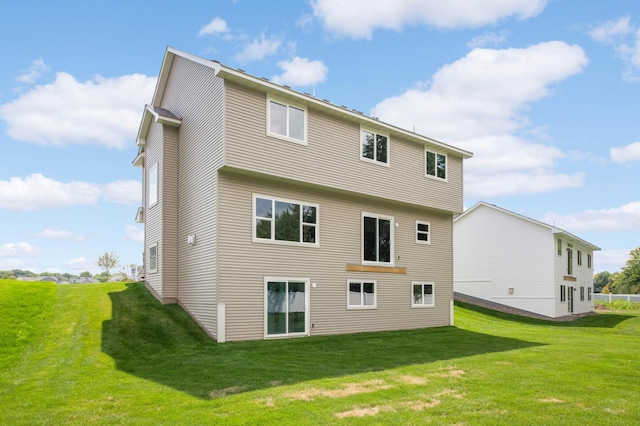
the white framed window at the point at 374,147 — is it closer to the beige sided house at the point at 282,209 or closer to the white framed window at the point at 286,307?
the beige sided house at the point at 282,209

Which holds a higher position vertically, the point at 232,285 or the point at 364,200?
the point at 364,200

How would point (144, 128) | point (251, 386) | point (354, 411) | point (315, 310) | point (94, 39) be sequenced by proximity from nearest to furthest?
1. point (354, 411)
2. point (251, 386)
3. point (315, 310)
4. point (94, 39)
5. point (144, 128)

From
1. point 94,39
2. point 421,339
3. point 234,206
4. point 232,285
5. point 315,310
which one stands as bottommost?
point 421,339

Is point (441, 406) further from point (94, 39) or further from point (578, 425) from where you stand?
point (94, 39)

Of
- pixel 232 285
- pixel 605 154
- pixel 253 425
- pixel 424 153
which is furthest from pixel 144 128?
pixel 605 154

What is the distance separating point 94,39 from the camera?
16391mm

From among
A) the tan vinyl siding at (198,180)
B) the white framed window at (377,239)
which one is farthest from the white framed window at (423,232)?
the tan vinyl siding at (198,180)

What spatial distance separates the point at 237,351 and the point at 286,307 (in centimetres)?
295

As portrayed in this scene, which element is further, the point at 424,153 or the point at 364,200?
the point at 424,153

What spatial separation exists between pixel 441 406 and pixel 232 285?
7808mm

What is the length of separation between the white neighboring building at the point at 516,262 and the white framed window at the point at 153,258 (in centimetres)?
2196

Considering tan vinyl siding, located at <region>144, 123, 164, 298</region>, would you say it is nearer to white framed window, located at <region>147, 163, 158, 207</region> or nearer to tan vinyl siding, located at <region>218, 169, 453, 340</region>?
white framed window, located at <region>147, 163, 158, 207</region>

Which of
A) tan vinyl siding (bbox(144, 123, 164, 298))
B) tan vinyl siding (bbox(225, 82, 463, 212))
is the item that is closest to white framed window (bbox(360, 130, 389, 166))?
tan vinyl siding (bbox(225, 82, 463, 212))

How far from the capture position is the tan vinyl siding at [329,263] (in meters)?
13.5
